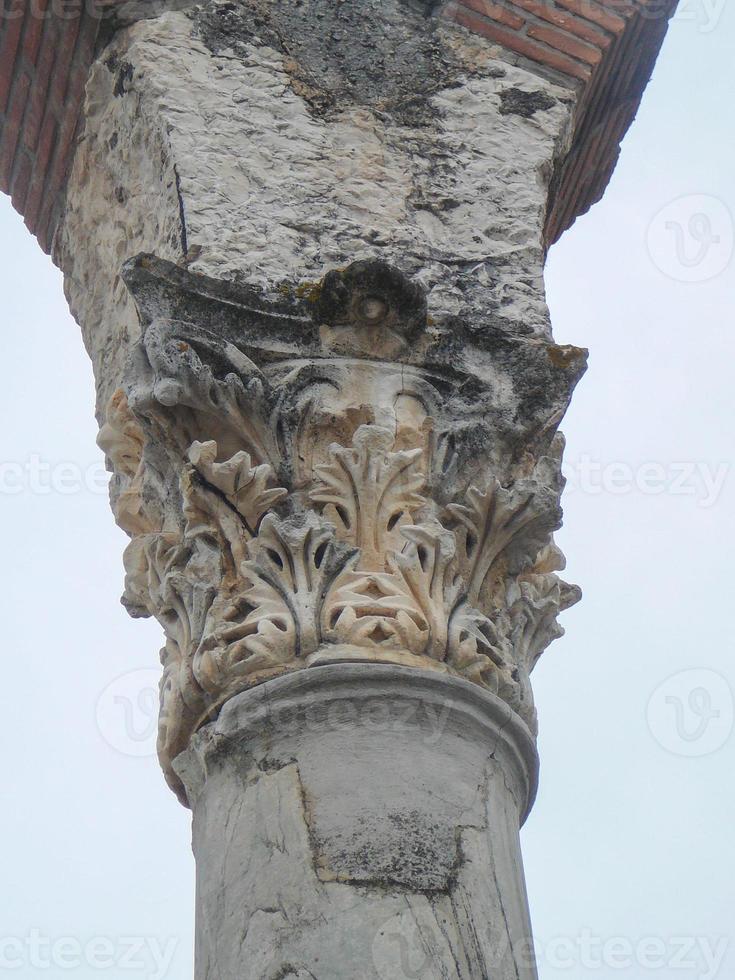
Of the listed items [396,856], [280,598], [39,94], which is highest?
[39,94]

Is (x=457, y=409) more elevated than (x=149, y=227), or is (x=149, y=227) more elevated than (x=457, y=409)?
(x=149, y=227)

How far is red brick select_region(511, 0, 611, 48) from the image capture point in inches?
192

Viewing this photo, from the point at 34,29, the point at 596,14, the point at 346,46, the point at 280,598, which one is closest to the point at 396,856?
the point at 280,598

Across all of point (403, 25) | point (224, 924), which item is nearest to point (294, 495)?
point (224, 924)

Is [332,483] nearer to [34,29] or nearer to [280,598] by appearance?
[280,598]

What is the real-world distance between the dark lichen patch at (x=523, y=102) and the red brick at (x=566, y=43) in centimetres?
22

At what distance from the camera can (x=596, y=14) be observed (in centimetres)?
495

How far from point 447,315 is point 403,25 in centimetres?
132

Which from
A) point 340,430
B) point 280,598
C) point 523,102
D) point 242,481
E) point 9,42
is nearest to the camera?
point 280,598

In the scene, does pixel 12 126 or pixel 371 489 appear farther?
pixel 12 126

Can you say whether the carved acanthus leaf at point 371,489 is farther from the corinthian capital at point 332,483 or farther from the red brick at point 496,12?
the red brick at point 496,12

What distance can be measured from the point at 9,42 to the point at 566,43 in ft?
5.53

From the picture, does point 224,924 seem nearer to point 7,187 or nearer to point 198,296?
point 198,296

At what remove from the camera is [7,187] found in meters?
5.07
